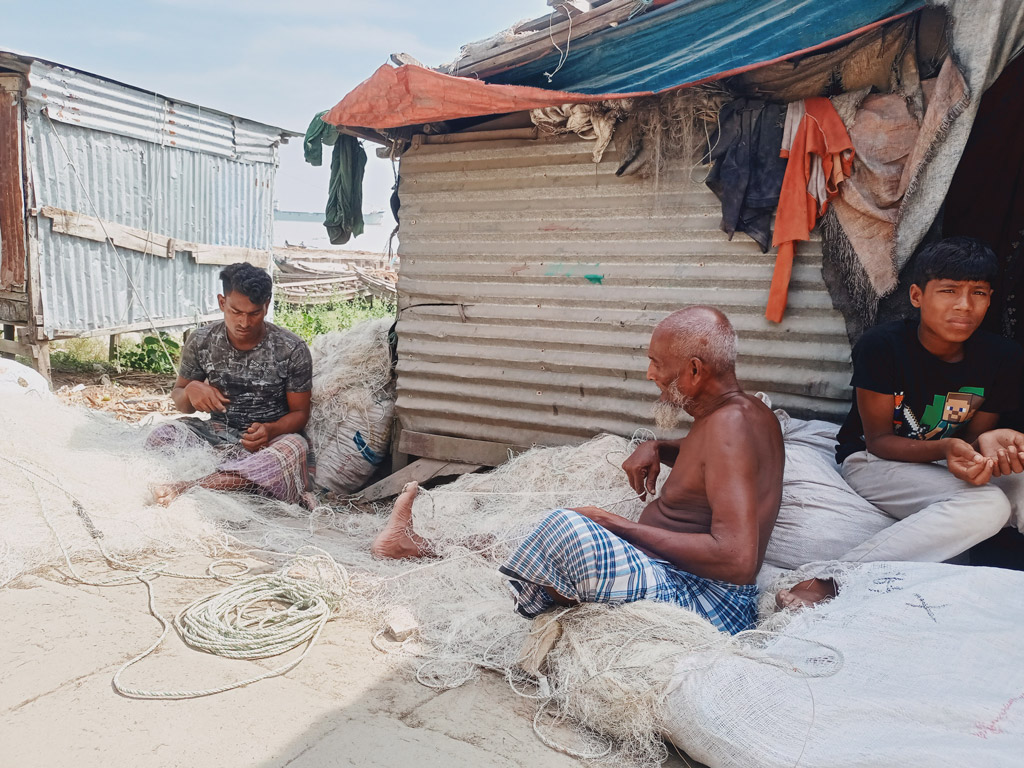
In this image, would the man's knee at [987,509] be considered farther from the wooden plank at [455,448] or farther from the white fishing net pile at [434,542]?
the wooden plank at [455,448]

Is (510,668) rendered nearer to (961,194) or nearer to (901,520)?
(901,520)

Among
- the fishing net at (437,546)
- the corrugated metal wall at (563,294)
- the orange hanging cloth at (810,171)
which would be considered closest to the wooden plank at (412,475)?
the fishing net at (437,546)

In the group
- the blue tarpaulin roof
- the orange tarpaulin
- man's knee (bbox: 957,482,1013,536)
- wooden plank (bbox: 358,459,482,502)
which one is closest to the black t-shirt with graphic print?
man's knee (bbox: 957,482,1013,536)

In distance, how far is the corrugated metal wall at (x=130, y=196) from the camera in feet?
27.1

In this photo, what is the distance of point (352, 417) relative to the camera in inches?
220

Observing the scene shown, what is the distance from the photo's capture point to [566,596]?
8.37 feet

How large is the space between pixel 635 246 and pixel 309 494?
2786 millimetres

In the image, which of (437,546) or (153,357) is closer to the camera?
(437,546)

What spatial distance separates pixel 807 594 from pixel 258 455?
347 cm

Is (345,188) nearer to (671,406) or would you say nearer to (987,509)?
(671,406)

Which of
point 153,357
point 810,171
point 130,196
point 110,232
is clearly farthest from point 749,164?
point 153,357

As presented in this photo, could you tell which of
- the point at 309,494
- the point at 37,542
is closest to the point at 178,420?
the point at 309,494

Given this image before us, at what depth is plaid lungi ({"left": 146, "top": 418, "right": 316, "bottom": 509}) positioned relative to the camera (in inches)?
187

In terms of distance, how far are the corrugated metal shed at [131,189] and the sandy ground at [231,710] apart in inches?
265
